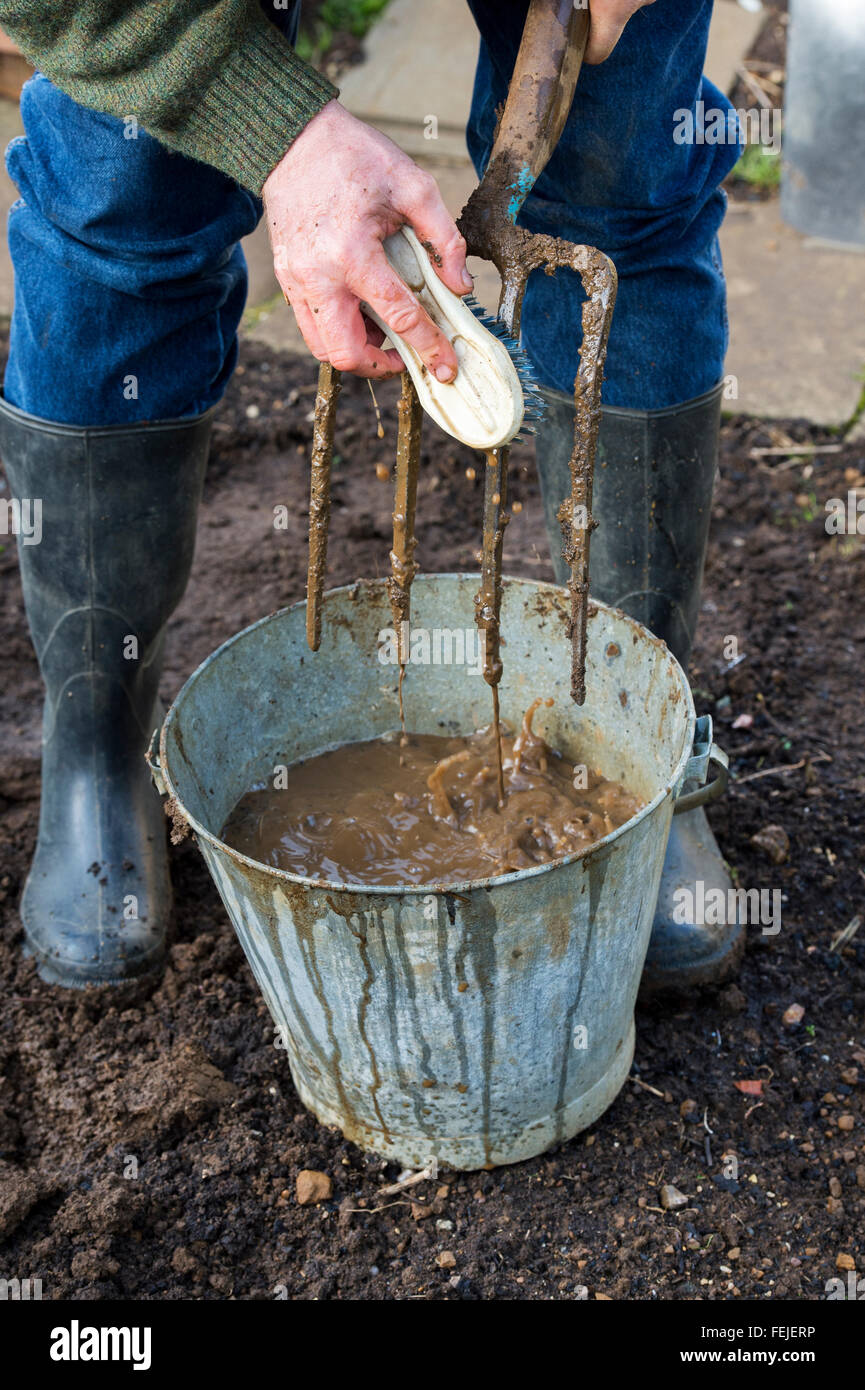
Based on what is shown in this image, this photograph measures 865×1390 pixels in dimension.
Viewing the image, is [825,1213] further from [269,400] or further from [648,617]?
[269,400]

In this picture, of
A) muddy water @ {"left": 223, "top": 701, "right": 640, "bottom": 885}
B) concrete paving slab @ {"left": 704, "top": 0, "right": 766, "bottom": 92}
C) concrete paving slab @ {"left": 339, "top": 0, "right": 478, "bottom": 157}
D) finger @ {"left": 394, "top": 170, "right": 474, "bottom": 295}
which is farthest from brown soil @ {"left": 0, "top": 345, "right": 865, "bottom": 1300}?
concrete paving slab @ {"left": 704, "top": 0, "right": 766, "bottom": 92}

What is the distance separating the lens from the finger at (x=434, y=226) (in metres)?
1.31

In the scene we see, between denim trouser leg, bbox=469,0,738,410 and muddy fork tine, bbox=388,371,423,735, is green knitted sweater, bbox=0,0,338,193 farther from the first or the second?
denim trouser leg, bbox=469,0,738,410

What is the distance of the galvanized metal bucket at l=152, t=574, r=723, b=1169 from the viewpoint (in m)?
1.45

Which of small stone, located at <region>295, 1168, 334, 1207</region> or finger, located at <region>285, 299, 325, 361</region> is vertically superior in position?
finger, located at <region>285, 299, 325, 361</region>

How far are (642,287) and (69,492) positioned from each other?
905mm

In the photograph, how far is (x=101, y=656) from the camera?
2.04 m

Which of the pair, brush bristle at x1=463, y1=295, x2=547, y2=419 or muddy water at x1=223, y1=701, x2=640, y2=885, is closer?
brush bristle at x1=463, y1=295, x2=547, y2=419

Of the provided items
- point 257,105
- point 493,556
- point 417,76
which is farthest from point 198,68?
point 417,76

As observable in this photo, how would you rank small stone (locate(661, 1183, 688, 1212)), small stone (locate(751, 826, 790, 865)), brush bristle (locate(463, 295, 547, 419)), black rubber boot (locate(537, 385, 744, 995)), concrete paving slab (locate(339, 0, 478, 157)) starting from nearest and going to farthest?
brush bristle (locate(463, 295, 547, 419)) → small stone (locate(661, 1183, 688, 1212)) → black rubber boot (locate(537, 385, 744, 995)) → small stone (locate(751, 826, 790, 865)) → concrete paving slab (locate(339, 0, 478, 157))

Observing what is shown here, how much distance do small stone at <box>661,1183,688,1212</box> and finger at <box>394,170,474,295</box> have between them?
1234 mm

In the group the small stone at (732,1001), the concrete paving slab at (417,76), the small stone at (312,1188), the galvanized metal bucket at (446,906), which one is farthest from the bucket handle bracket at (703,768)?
the concrete paving slab at (417,76)
